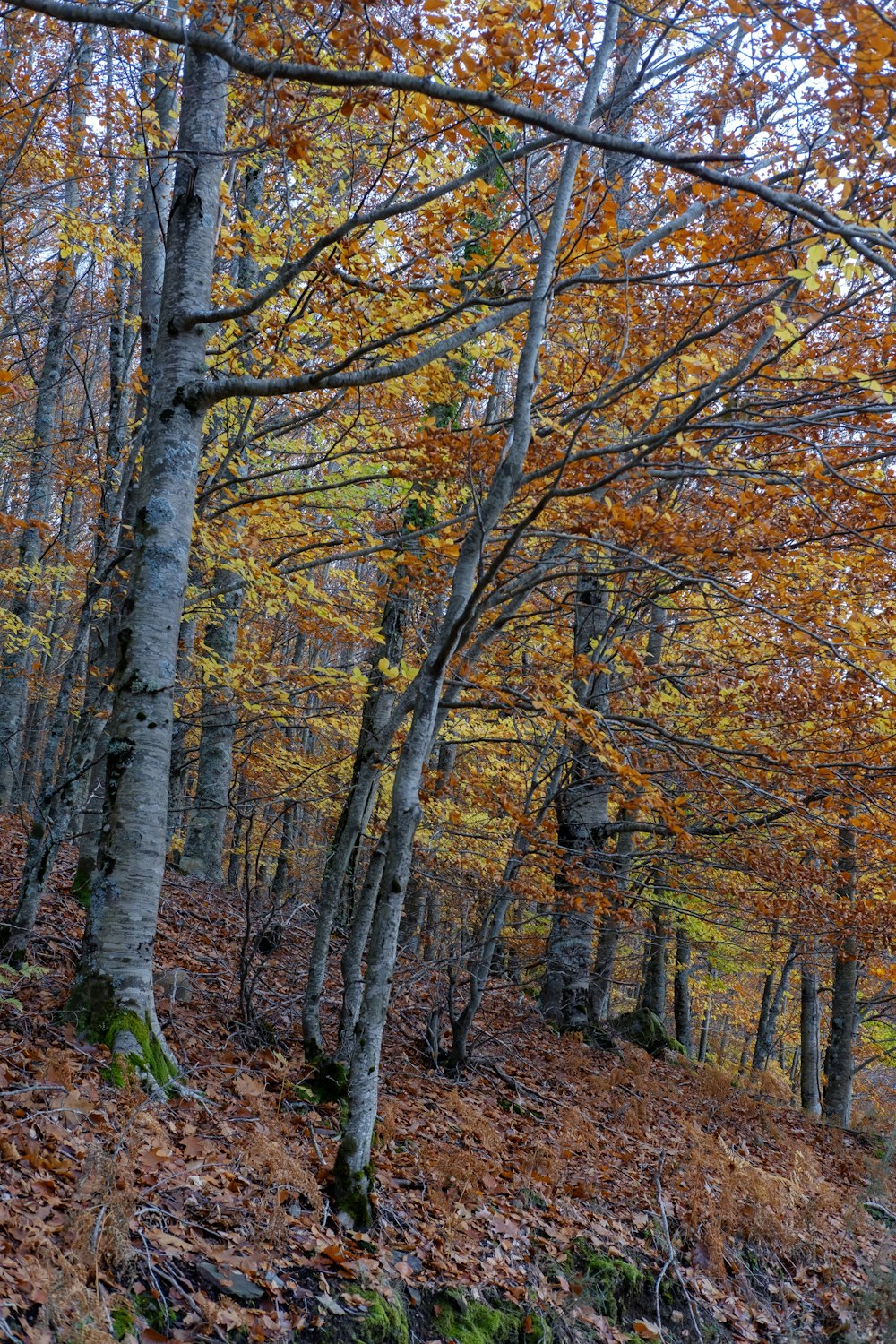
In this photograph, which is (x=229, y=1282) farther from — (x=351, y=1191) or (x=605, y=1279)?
(x=605, y=1279)

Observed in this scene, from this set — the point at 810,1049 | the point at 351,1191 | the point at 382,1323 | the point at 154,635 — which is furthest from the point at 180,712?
the point at 810,1049

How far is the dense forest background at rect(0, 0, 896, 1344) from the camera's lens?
14.2 ft

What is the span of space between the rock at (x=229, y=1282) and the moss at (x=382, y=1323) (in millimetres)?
532

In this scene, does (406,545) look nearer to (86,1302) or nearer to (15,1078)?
(15,1078)

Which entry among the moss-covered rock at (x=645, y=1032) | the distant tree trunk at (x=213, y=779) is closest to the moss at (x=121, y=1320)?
the distant tree trunk at (x=213, y=779)

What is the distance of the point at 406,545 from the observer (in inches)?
→ 288

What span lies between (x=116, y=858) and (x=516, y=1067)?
544 centimetres

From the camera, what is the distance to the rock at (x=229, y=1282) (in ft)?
11.4

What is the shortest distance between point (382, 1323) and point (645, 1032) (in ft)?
29.8

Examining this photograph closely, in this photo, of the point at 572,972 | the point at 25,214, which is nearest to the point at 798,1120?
the point at 572,972

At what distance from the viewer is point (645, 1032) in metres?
12.1

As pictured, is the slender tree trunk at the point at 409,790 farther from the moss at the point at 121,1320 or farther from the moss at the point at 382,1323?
the moss at the point at 121,1320

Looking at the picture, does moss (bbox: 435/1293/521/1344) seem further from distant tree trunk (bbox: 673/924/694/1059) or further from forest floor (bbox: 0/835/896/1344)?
distant tree trunk (bbox: 673/924/694/1059)

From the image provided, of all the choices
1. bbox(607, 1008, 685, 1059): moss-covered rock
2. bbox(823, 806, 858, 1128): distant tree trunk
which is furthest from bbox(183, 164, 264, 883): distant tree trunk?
bbox(823, 806, 858, 1128): distant tree trunk
